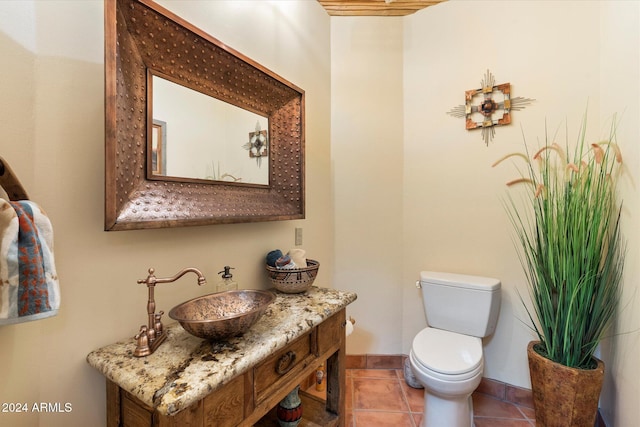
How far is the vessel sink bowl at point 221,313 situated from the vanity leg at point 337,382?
0.56 metres

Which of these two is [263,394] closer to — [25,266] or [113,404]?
[113,404]

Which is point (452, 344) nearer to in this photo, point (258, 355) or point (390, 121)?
point (258, 355)

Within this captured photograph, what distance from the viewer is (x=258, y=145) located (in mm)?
Result: 1414

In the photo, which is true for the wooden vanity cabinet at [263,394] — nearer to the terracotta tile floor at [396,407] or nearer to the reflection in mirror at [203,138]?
the terracotta tile floor at [396,407]

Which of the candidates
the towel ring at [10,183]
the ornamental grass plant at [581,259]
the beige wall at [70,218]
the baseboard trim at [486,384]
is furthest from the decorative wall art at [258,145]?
the baseboard trim at [486,384]

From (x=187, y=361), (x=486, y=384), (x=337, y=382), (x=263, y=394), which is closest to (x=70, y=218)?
(x=187, y=361)

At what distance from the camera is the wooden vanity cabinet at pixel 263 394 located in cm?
75

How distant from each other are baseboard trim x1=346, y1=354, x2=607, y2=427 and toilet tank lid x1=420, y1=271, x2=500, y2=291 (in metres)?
0.70

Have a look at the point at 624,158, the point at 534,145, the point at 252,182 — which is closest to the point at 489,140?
the point at 534,145

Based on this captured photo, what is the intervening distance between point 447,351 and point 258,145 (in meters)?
1.53

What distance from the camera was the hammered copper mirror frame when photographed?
0.81m

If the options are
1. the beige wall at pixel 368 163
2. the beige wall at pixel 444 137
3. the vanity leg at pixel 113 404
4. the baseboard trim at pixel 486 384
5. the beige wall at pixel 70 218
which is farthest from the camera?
the beige wall at pixel 368 163

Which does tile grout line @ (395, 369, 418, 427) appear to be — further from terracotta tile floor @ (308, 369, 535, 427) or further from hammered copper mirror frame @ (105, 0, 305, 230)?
hammered copper mirror frame @ (105, 0, 305, 230)

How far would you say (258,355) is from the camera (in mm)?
832
